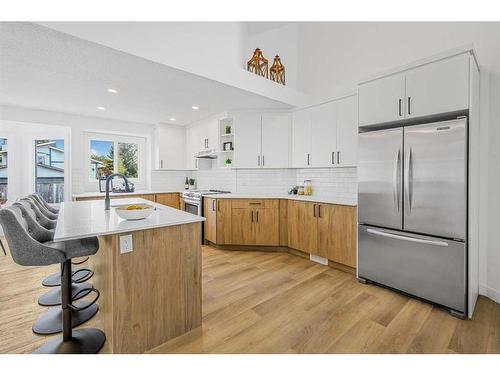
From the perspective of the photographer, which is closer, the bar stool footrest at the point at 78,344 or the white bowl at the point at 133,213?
the bar stool footrest at the point at 78,344

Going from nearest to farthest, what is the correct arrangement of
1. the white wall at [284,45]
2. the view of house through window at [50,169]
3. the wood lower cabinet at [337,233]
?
the wood lower cabinet at [337,233] < the white wall at [284,45] < the view of house through window at [50,169]

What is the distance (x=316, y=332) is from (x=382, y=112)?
85.4 inches

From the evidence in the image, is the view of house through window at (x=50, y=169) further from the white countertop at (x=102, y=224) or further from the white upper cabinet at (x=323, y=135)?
the white upper cabinet at (x=323, y=135)

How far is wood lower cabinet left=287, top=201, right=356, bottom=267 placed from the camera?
2.99 meters

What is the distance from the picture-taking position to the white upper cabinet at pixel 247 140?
418cm

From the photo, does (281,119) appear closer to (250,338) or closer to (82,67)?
(82,67)

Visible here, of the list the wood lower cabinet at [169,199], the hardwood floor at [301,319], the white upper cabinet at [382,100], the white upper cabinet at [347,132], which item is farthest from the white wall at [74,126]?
the white upper cabinet at [382,100]

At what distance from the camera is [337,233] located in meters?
3.11

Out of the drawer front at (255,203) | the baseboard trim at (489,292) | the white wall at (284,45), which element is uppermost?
the white wall at (284,45)

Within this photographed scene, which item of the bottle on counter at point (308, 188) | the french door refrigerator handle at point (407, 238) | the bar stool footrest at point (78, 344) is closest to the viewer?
the bar stool footrest at point (78, 344)

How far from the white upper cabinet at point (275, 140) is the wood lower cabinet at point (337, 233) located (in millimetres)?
1159

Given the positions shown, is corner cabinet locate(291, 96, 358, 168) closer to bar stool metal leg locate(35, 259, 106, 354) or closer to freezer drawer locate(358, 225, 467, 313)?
freezer drawer locate(358, 225, 467, 313)

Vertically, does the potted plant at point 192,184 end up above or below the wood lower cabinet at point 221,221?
above
